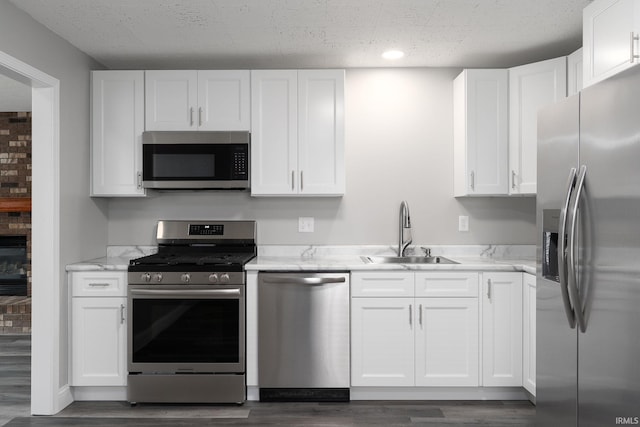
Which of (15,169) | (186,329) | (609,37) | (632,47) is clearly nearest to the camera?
(632,47)

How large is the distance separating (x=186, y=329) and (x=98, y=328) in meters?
0.58

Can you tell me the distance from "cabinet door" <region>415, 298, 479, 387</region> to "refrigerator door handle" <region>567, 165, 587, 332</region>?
1.22 m

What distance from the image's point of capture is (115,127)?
3404mm

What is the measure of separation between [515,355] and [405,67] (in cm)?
217

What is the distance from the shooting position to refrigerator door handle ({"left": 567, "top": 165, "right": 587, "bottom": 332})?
71.4 inches

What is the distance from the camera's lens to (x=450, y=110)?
368 cm

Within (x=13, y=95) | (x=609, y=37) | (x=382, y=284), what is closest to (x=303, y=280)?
(x=382, y=284)

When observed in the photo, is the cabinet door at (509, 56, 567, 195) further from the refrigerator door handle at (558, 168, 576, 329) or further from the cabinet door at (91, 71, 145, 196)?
the cabinet door at (91, 71, 145, 196)

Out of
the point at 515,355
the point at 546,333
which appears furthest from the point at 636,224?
the point at 515,355

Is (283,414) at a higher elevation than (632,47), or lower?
lower

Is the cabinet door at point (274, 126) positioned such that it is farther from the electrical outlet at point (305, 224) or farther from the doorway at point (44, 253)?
the doorway at point (44, 253)

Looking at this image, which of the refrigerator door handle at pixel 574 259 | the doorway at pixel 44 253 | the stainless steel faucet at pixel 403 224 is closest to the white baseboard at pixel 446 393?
the stainless steel faucet at pixel 403 224

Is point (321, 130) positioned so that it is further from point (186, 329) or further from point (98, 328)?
point (98, 328)

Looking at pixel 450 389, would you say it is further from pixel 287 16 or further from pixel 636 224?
pixel 287 16
